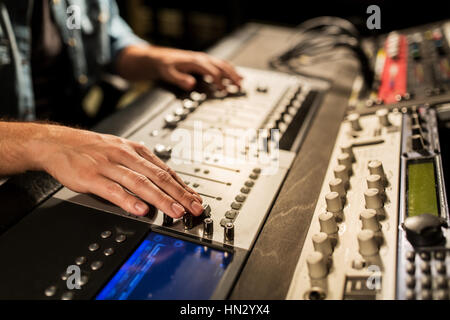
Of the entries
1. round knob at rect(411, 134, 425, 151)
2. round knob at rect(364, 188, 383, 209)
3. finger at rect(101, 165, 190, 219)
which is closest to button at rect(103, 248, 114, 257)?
finger at rect(101, 165, 190, 219)

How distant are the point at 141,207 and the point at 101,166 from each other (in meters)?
0.12

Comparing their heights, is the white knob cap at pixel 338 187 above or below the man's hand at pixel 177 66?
below

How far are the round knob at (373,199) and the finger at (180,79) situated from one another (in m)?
0.77

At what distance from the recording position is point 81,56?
182 centimetres

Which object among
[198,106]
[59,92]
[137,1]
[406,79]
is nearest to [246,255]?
[198,106]

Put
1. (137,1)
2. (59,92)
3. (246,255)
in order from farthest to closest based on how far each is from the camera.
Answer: (137,1), (59,92), (246,255)

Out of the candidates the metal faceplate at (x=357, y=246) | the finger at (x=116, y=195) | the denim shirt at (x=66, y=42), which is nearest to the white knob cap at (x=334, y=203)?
the metal faceplate at (x=357, y=246)

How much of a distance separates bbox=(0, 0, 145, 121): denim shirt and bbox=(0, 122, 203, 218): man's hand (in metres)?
0.58

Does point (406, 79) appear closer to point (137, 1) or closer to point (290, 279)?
point (290, 279)

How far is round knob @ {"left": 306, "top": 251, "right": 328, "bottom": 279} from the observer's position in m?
0.72

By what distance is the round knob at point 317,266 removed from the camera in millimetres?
717

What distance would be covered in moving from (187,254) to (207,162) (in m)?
0.31

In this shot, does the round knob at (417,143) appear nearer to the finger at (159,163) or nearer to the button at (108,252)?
the finger at (159,163)

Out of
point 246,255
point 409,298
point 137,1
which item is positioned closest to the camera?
point 409,298
